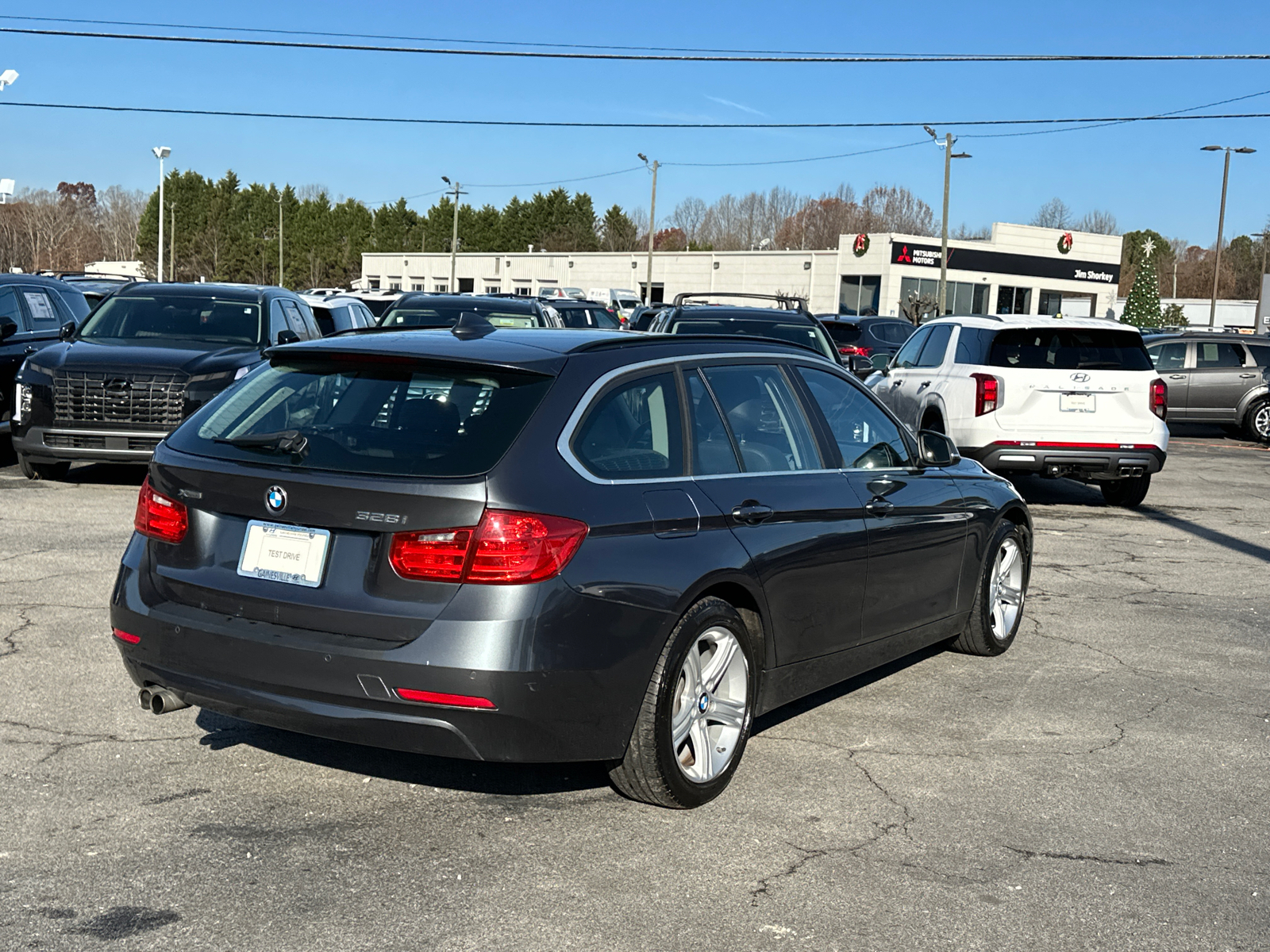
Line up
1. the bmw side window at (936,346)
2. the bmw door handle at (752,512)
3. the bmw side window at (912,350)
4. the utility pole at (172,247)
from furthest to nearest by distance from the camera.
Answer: the utility pole at (172,247), the bmw side window at (912,350), the bmw side window at (936,346), the bmw door handle at (752,512)

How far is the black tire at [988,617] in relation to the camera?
693cm

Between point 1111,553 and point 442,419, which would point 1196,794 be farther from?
point 1111,553

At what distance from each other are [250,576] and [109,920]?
1.10 metres

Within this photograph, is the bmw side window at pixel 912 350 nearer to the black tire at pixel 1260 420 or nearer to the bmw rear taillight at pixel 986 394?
the bmw rear taillight at pixel 986 394

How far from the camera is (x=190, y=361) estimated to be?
11.8 meters

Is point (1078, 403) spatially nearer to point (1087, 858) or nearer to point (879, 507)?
point (879, 507)

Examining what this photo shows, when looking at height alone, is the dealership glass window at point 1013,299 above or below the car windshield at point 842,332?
above

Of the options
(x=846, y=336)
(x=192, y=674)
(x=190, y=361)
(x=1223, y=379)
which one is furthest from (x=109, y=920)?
(x=846, y=336)

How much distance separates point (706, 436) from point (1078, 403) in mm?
8604

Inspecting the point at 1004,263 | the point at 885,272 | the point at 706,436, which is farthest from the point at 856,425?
the point at 1004,263

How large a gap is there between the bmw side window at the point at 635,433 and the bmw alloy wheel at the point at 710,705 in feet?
1.99

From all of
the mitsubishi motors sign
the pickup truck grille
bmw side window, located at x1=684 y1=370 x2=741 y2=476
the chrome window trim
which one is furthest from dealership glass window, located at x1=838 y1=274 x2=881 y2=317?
bmw side window, located at x1=684 y1=370 x2=741 y2=476

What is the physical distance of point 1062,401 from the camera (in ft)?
41.3

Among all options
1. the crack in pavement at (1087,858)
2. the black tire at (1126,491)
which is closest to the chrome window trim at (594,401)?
the crack in pavement at (1087,858)
